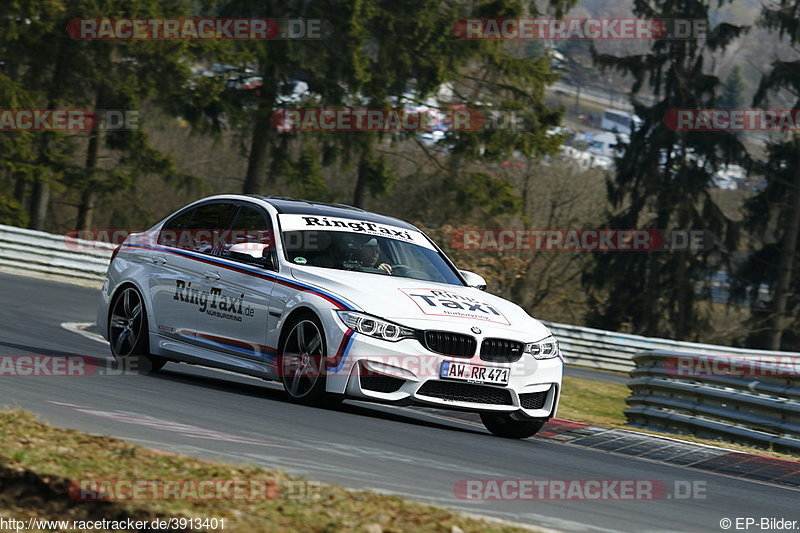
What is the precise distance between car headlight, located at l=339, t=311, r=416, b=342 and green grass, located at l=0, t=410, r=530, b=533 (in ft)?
8.43

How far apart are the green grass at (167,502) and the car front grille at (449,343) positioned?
2.85 metres

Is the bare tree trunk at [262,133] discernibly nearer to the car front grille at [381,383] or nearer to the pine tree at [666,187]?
the pine tree at [666,187]

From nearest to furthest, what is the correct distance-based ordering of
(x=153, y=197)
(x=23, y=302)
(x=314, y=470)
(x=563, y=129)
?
1. (x=314, y=470)
2. (x=23, y=302)
3. (x=563, y=129)
4. (x=153, y=197)

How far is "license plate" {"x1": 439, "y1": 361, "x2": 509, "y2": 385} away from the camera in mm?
9047

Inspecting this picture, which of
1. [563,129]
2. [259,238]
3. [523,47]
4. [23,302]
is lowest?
[23,302]

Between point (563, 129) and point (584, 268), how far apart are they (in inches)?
277

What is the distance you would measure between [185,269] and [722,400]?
5.86 metres

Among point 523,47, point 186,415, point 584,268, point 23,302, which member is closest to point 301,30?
point 523,47

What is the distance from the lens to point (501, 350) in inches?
367

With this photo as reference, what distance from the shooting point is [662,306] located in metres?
41.7

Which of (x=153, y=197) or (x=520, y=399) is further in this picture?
(x=153, y=197)

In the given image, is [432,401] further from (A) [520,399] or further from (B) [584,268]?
(B) [584,268]
